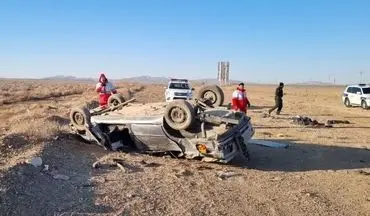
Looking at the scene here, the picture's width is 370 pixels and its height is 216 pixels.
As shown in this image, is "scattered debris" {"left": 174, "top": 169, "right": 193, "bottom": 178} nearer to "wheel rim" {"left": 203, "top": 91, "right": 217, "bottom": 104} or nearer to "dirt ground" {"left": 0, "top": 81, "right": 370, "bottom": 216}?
"dirt ground" {"left": 0, "top": 81, "right": 370, "bottom": 216}

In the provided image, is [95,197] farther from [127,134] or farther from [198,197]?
[127,134]

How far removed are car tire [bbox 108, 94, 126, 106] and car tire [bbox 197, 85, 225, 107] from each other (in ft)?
6.63

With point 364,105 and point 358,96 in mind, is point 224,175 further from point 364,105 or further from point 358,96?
point 358,96

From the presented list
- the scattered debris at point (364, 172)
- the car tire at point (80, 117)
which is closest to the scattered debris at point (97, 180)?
the car tire at point (80, 117)

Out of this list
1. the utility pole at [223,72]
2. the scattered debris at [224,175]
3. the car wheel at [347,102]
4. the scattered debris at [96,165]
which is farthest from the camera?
the utility pole at [223,72]

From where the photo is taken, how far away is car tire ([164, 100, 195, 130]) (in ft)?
33.4

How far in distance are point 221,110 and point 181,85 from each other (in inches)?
789

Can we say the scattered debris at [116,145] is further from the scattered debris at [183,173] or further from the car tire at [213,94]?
the car tire at [213,94]

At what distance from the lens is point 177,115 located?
33.8 feet

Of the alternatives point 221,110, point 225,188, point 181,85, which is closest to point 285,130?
point 221,110

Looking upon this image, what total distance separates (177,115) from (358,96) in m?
25.8

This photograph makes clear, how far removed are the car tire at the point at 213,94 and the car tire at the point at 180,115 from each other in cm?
292

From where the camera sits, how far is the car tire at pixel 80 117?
38.0 ft

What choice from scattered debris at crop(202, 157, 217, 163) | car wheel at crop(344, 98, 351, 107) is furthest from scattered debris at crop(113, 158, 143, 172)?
car wheel at crop(344, 98, 351, 107)
